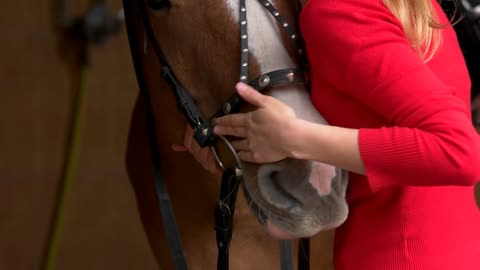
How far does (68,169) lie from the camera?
1894 mm

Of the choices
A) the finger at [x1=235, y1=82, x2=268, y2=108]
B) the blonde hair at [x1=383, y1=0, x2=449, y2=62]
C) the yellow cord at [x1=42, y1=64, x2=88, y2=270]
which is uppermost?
the blonde hair at [x1=383, y1=0, x2=449, y2=62]

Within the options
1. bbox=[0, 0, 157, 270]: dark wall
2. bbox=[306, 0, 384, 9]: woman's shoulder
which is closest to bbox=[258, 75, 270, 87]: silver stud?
bbox=[306, 0, 384, 9]: woman's shoulder

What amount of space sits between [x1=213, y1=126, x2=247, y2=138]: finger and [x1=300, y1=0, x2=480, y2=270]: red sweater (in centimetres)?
9

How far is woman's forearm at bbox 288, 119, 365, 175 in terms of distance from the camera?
24.8 inches

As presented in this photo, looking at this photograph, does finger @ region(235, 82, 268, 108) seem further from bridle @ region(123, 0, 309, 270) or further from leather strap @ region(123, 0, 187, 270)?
leather strap @ region(123, 0, 187, 270)

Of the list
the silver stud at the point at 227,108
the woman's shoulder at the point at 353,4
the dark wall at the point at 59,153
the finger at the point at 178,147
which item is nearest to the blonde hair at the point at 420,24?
the woman's shoulder at the point at 353,4

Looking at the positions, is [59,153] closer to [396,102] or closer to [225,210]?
[225,210]

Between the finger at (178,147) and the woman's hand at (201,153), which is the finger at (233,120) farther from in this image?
the finger at (178,147)

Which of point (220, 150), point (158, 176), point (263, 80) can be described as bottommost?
point (158, 176)

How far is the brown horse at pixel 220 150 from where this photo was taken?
2.28 ft

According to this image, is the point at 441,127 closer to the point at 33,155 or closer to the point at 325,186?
the point at 325,186

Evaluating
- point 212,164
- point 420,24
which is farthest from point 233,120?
point 420,24

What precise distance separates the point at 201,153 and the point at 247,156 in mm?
147

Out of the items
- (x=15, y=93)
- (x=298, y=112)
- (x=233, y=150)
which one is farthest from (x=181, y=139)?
(x=15, y=93)
